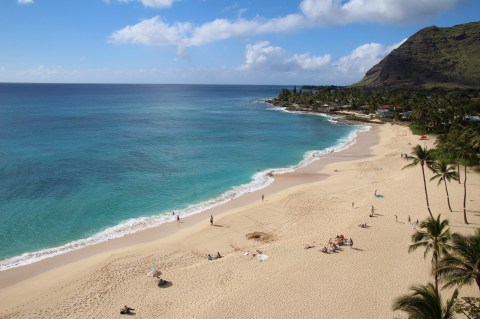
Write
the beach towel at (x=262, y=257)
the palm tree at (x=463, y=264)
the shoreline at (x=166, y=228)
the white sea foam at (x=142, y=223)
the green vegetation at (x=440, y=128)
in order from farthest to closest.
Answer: the white sea foam at (x=142, y=223)
the beach towel at (x=262, y=257)
the shoreline at (x=166, y=228)
the green vegetation at (x=440, y=128)
the palm tree at (x=463, y=264)

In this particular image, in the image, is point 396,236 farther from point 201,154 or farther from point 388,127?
point 388,127

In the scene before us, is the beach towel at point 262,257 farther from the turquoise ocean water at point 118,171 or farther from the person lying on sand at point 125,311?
the turquoise ocean water at point 118,171

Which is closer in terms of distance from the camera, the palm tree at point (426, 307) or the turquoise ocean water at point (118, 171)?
the palm tree at point (426, 307)

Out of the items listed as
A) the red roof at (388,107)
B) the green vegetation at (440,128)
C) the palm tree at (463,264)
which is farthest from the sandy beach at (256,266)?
the red roof at (388,107)

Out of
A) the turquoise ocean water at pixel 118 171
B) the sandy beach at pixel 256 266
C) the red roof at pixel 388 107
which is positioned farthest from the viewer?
the red roof at pixel 388 107

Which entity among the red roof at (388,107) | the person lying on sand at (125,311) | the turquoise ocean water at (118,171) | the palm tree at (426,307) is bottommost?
the person lying on sand at (125,311)

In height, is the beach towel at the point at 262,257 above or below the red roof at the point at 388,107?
below

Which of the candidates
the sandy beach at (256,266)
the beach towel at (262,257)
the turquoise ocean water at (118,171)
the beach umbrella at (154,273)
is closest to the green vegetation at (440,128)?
the sandy beach at (256,266)

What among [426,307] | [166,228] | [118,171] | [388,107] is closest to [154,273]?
[166,228]
